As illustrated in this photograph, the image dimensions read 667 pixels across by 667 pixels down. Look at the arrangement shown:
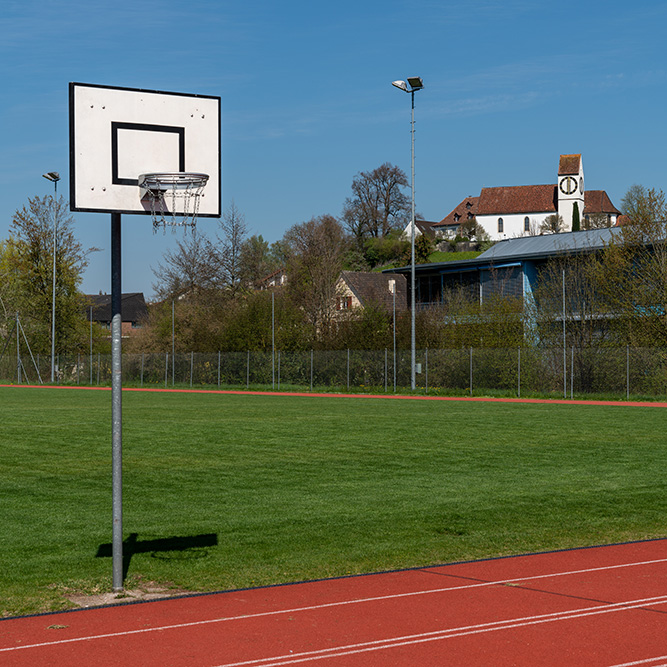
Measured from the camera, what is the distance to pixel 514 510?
11.0m

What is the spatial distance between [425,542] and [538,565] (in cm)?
147

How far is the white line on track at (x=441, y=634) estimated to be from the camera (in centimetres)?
526

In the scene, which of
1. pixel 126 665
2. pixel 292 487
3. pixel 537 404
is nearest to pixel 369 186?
pixel 537 404

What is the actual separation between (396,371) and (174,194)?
3875cm

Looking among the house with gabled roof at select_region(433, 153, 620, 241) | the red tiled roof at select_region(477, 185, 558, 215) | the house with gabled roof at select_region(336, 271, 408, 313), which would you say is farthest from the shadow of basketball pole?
the red tiled roof at select_region(477, 185, 558, 215)

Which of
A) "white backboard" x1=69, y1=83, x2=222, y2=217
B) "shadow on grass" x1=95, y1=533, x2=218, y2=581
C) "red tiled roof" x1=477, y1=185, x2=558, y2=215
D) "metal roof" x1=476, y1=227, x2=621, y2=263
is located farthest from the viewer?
"red tiled roof" x1=477, y1=185, x2=558, y2=215

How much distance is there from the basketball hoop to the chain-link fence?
31.1 metres

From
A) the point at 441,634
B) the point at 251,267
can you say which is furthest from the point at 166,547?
the point at 251,267

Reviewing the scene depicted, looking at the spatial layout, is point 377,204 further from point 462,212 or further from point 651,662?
point 651,662

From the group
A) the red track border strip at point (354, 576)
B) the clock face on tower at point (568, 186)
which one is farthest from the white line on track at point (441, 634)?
the clock face on tower at point (568, 186)

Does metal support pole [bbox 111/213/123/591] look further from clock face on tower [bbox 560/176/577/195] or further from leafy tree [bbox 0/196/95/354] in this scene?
clock face on tower [bbox 560/176/577/195]

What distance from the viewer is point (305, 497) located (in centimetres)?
1210

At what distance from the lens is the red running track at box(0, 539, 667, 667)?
17.5 feet

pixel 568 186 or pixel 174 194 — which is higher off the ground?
pixel 568 186
